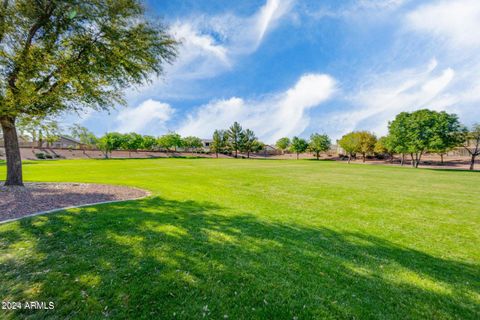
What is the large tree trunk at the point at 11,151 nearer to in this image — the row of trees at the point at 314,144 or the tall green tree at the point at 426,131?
the tall green tree at the point at 426,131

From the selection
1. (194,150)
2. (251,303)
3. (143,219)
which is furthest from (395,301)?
(194,150)

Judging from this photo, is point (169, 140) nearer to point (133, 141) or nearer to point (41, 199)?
point (133, 141)

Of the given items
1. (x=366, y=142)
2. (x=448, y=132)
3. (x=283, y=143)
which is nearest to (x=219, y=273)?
(x=448, y=132)

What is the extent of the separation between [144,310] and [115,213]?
5145 millimetres

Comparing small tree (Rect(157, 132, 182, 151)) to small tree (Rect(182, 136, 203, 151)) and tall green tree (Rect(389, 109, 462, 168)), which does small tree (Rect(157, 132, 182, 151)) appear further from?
tall green tree (Rect(389, 109, 462, 168))

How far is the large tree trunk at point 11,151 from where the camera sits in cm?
945

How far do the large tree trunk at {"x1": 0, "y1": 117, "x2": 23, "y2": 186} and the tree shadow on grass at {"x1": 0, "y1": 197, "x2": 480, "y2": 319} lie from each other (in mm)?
6551

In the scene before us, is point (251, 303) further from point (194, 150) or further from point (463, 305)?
point (194, 150)

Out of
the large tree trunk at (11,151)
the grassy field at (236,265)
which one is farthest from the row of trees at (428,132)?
the large tree trunk at (11,151)

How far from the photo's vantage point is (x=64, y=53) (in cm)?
840

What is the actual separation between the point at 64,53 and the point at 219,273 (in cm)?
1101

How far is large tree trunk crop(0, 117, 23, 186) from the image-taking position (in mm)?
9453

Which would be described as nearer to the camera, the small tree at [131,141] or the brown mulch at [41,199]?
the brown mulch at [41,199]

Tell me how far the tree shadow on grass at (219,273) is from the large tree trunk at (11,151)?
21.5 feet
